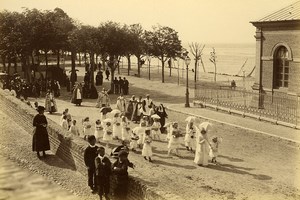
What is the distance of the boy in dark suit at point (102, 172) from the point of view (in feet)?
30.5

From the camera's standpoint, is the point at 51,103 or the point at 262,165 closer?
the point at 262,165

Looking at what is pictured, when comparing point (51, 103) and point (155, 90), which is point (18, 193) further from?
point (155, 90)

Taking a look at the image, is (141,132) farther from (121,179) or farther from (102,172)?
(121,179)

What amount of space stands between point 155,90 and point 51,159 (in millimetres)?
22938

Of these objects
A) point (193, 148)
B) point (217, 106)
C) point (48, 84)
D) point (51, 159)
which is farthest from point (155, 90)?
point (51, 159)

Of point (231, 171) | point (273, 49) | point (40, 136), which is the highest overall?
point (273, 49)

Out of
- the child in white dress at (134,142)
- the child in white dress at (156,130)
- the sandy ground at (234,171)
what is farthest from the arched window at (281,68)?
the child in white dress at (134,142)

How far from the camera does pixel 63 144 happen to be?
41.2 ft

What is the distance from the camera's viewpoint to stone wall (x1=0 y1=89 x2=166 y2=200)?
27.7 ft

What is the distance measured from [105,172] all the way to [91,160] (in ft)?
2.90

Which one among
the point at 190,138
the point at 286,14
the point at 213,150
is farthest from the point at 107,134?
the point at 286,14

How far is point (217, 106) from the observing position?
2458 cm

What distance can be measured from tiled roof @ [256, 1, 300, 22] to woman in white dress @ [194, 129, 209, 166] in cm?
1152

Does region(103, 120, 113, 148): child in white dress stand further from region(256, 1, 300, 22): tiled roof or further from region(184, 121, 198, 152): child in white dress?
region(256, 1, 300, 22): tiled roof
